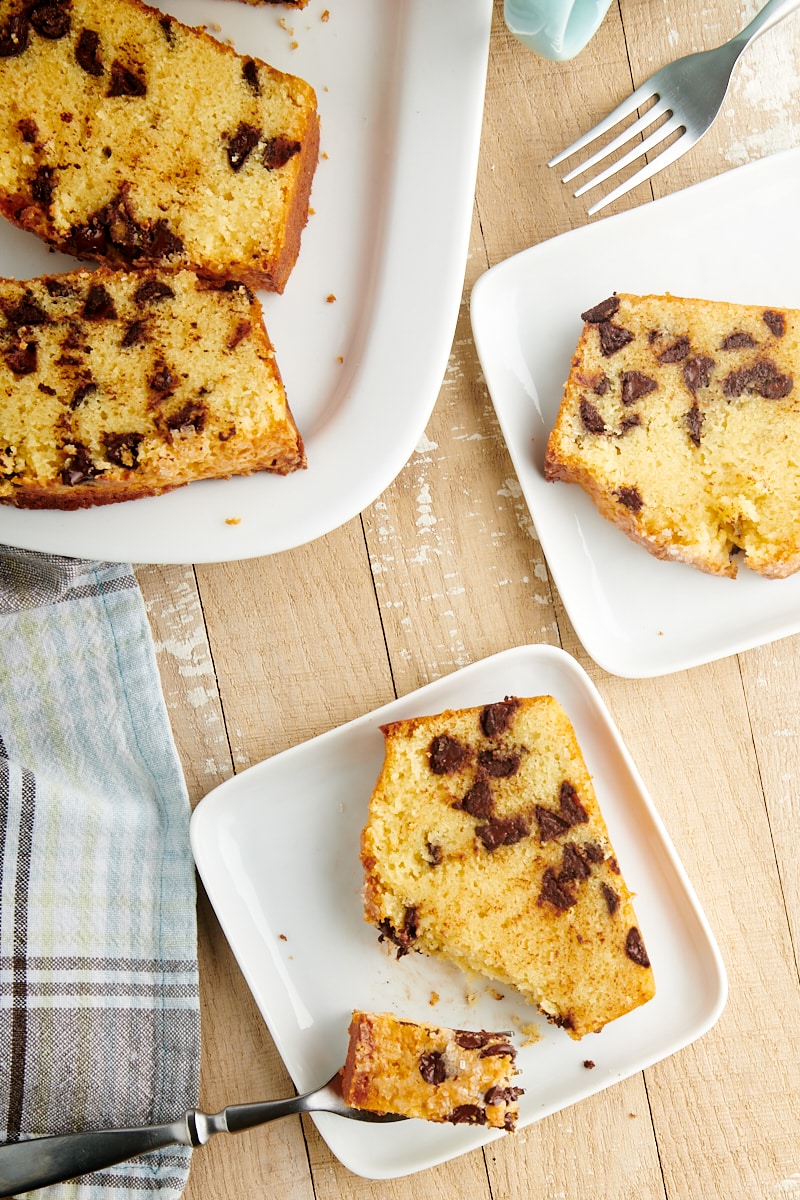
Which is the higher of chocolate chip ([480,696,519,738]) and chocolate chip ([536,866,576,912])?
chocolate chip ([480,696,519,738])

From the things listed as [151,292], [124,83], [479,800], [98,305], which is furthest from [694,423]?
[124,83]

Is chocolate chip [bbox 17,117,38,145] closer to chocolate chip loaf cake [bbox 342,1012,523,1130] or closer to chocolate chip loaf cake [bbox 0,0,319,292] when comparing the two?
chocolate chip loaf cake [bbox 0,0,319,292]

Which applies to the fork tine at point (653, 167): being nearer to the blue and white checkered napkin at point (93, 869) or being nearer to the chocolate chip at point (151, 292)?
the chocolate chip at point (151, 292)

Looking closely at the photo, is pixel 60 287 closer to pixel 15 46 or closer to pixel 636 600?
pixel 15 46

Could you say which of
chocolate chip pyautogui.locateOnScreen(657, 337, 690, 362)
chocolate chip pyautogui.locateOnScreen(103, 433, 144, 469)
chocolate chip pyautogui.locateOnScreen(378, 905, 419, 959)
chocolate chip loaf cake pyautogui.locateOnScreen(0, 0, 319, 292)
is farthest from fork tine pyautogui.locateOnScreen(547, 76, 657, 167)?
chocolate chip pyautogui.locateOnScreen(378, 905, 419, 959)

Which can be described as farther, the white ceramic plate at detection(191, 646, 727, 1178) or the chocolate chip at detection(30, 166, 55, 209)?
the white ceramic plate at detection(191, 646, 727, 1178)

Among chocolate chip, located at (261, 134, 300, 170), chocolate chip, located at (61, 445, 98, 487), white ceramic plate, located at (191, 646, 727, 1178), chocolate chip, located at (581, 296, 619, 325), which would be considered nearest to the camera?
chocolate chip, located at (61, 445, 98, 487)
